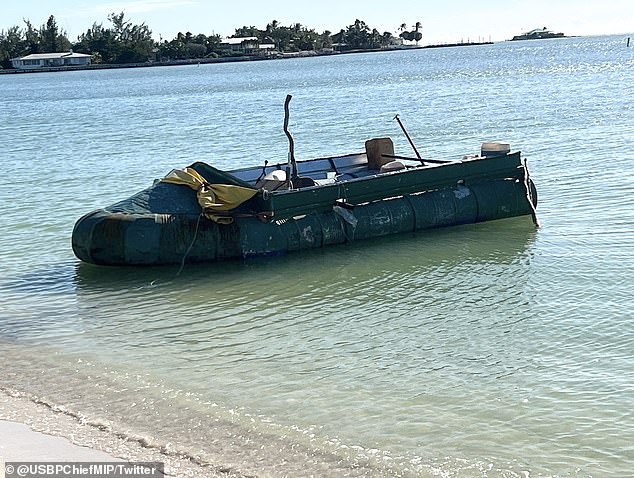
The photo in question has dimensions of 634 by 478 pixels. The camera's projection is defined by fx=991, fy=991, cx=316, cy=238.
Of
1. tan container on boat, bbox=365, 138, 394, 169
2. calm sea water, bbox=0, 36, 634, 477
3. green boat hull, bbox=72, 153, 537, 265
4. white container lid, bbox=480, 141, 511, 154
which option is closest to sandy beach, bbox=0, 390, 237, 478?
calm sea water, bbox=0, 36, 634, 477

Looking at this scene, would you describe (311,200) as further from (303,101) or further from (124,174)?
(303,101)

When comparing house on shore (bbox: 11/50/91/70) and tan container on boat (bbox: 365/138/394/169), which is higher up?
house on shore (bbox: 11/50/91/70)

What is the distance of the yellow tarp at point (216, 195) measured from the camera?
575 inches

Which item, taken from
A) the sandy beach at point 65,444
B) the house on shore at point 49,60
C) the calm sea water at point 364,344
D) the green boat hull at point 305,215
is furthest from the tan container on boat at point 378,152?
the house on shore at point 49,60

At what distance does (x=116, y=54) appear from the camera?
613ft

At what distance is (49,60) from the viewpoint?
179625 mm

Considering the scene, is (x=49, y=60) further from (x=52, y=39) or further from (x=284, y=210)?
(x=284, y=210)

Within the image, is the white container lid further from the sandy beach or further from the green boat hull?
the sandy beach

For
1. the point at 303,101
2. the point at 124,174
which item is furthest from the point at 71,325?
the point at 303,101

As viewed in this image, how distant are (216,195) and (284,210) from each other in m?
1.05

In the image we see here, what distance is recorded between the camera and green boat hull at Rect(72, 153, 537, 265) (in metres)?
14.4

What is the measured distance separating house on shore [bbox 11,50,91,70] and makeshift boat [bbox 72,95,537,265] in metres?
170

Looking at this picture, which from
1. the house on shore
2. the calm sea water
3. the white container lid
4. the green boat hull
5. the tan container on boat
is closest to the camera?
the calm sea water

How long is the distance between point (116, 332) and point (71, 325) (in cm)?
75
